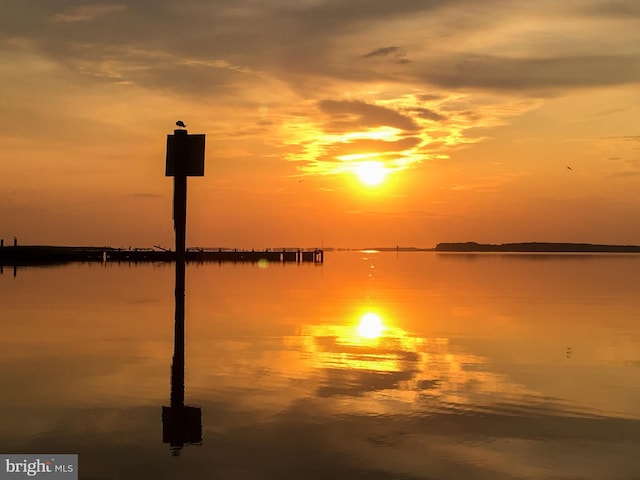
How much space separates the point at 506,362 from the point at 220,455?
12.5 metres

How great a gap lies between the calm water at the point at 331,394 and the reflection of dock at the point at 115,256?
7665 centimetres

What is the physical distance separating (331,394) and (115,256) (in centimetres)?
11762

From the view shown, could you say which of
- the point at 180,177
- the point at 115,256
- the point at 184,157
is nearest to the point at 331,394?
the point at 180,177

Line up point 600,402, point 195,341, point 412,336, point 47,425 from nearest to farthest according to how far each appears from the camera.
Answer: point 47,425 < point 600,402 < point 195,341 < point 412,336

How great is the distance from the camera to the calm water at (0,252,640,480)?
11555 millimetres

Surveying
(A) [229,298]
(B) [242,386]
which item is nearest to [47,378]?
(B) [242,386]

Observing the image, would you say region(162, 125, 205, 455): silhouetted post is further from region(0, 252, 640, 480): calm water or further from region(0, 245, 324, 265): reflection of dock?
region(0, 245, 324, 265): reflection of dock

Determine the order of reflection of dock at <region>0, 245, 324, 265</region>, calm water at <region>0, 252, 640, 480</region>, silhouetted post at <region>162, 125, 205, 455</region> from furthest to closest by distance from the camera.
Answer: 1. reflection of dock at <region>0, 245, 324, 265</region>
2. silhouetted post at <region>162, 125, 205, 455</region>
3. calm water at <region>0, 252, 640, 480</region>

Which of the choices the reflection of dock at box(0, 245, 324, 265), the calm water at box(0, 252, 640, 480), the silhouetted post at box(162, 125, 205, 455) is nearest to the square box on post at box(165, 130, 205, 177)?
the silhouetted post at box(162, 125, 205, 455)

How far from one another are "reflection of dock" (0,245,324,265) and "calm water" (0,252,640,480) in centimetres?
7665

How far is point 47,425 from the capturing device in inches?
525

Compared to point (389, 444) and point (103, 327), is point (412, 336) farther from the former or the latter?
point (389, 444)

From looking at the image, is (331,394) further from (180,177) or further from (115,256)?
(115,256)

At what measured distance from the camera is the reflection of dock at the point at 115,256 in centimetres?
10566
